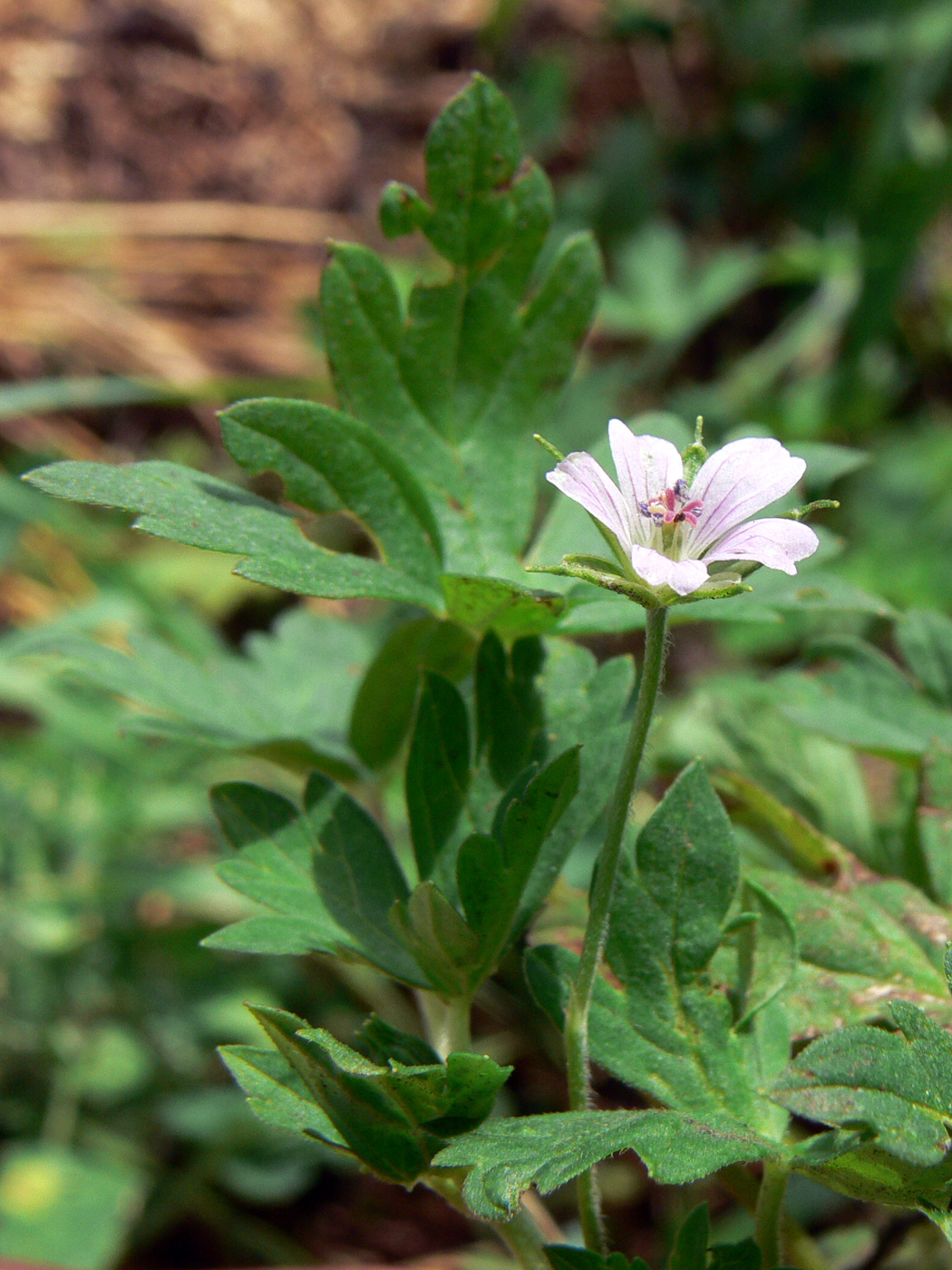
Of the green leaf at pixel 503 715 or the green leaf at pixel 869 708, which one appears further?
the green leaf at pixel 869 708

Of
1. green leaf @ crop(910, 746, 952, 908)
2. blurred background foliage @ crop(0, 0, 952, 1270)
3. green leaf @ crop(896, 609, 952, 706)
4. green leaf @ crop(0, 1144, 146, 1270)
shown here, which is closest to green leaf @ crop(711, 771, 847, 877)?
blurred background foliage @ crop(0, 0, 952, 1270)

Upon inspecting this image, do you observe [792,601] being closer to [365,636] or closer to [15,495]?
[365,636]

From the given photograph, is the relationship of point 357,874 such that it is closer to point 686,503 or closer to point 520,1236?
point 520,1236

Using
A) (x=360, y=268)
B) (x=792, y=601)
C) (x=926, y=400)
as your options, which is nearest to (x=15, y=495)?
(x=360, y=268)

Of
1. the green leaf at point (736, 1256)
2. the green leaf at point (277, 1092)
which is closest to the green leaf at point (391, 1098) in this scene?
the green leaf at point (277, 1092)

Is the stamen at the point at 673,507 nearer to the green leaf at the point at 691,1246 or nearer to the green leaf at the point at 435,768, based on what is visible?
the green leaf at the point at 435,768

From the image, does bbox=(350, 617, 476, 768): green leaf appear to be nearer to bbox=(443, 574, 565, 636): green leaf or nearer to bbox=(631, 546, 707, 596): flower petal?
bbox=(443, 574, 565, 636): green leaf

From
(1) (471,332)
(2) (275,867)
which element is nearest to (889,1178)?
(2) (275,867)
